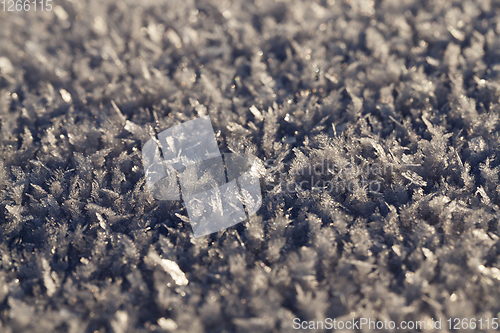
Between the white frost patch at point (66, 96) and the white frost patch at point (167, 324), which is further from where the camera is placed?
the white frost patch at point (66, 96)

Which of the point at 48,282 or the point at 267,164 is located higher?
the point at 267,164

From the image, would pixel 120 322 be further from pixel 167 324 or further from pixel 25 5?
pixel 25 5

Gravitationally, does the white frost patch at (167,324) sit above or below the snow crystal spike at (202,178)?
below

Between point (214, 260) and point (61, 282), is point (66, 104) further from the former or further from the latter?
point (214, 260)

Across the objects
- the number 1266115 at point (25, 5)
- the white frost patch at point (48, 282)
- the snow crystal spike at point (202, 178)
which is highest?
the number 1266115 at point (25, 5)

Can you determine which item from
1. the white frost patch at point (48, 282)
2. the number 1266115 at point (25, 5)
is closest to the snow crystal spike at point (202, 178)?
the white frost patch at point (48, 282)

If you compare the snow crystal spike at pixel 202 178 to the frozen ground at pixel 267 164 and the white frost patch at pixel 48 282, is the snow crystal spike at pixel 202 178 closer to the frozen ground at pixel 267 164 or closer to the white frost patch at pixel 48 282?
the frozen ground at pixel 267 164

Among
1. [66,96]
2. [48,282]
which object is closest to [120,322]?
[48,282]
